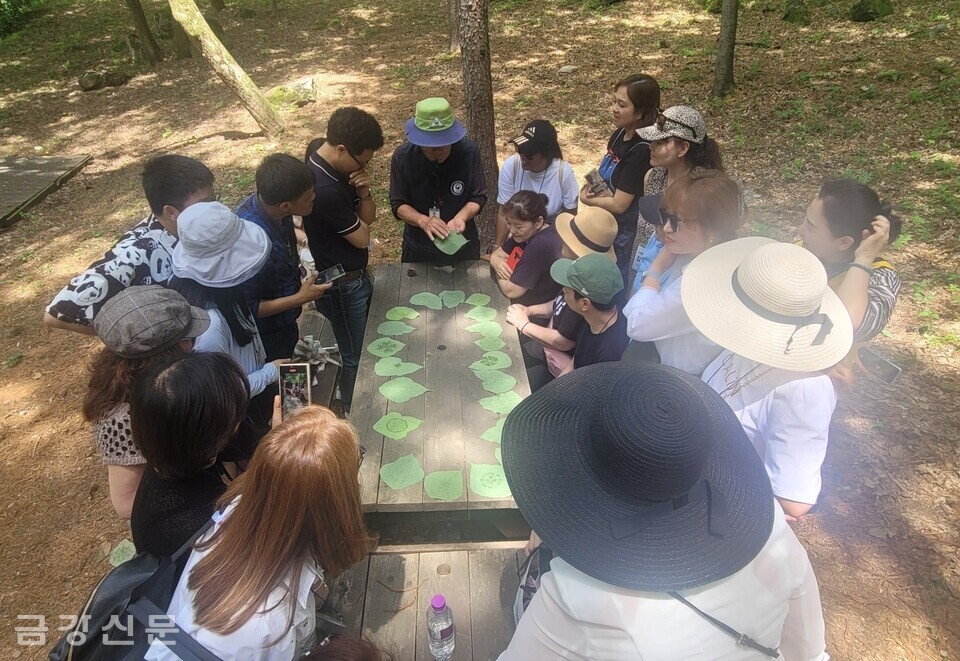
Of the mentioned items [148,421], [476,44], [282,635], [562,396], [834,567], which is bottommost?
[834,567]

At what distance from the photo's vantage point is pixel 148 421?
5.70ft

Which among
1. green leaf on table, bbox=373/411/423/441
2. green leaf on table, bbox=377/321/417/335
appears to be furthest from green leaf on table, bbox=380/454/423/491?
green leaf on table, bbox=377/321/417/335

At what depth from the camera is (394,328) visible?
10.9ft

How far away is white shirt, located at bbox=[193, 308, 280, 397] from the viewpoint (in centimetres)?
246

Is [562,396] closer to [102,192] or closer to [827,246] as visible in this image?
[827,246]

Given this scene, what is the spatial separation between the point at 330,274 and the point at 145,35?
41.3 ft

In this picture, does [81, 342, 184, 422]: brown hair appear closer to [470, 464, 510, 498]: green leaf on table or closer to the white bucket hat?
the white bucket hat

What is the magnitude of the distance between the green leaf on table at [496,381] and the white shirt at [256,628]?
1.42m

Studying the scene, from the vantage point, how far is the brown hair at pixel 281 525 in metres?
1.46

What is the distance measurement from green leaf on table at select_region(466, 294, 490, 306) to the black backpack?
2236mm

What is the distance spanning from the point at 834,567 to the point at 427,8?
16.1m

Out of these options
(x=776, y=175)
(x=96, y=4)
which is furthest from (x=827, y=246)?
(x=96, y=4)

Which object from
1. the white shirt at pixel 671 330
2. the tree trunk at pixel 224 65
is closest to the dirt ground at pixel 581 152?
the tree trunk at pixel 224 65

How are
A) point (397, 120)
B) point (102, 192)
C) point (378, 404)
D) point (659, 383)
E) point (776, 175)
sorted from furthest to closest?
1. point (397, 120)
2. point (102, 192)
3. point (776, 175)
4. point (378, 404)
5. point (659, 383)
